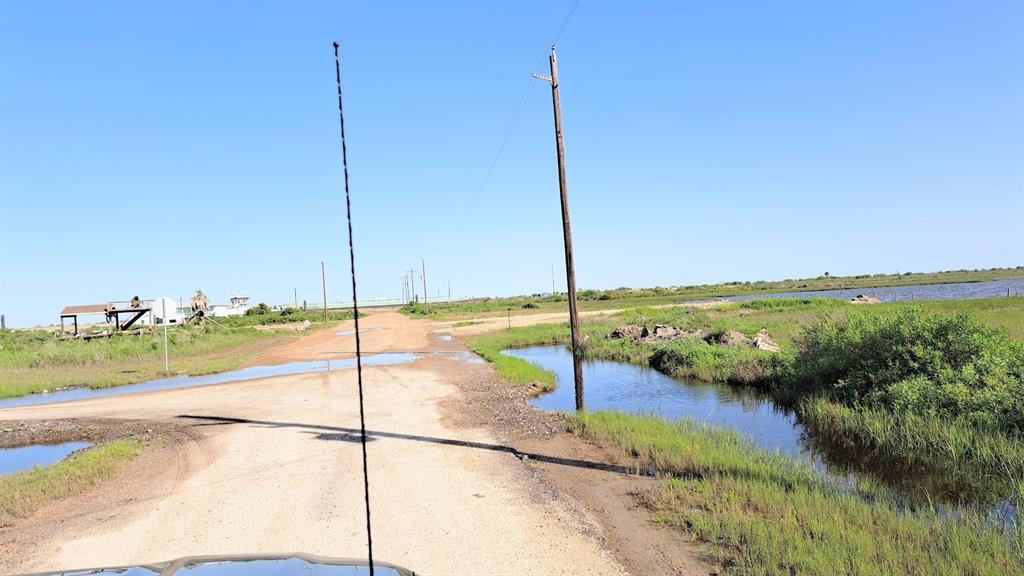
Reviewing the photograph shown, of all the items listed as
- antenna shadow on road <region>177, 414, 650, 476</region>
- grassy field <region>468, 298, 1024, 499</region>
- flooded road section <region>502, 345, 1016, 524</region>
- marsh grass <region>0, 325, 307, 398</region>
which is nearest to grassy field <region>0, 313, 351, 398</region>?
marsh grass <region>0, 325, 307, 398</region>

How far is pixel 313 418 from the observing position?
13.8 meters

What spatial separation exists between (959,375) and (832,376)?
3.46m

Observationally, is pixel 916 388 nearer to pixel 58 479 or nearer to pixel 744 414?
pixel 744 414

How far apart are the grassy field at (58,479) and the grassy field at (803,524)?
8716mm

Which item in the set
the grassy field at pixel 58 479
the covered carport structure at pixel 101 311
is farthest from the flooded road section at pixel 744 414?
the covered carport structure at pixel 101 311

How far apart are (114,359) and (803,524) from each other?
37351 mm

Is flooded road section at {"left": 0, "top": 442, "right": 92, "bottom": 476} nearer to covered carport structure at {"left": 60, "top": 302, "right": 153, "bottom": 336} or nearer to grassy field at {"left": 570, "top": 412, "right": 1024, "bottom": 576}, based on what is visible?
grassy field at {"left": 570, "top": 412, "right": 1024, "bottom": 576}

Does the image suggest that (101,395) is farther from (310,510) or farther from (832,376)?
(832,376)

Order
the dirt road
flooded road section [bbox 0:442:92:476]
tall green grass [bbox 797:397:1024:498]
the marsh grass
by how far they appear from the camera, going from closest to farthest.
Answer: the dirt road
tall green grass [bbox 797:397:1024:498]
flooded road section [bbox 0:442:92:476]
the marsh grass

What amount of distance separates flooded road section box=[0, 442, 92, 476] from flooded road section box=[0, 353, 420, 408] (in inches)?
329

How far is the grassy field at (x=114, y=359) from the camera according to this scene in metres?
24.6

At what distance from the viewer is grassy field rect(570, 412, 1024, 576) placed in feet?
17.1

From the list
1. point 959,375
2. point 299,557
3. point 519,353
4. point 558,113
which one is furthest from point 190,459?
point 519,353

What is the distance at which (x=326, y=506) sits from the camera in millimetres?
7359
